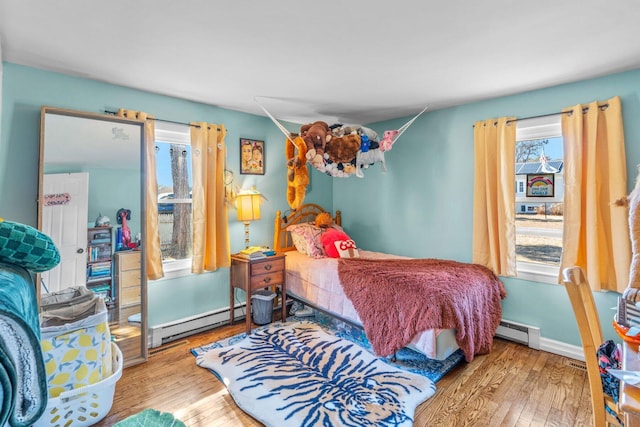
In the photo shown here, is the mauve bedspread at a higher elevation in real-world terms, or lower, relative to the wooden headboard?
lower

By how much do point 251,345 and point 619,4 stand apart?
3322mm

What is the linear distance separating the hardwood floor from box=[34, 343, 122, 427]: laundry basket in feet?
0.27

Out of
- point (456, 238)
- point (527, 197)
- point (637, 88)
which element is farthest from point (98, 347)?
point (637, 88)

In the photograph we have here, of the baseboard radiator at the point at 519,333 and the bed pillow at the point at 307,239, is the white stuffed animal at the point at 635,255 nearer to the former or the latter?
the baseboard radiator at the point at 519,333

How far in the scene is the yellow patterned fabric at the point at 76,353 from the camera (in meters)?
1.78

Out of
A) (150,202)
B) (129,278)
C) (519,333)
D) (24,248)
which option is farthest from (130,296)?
(519,333)

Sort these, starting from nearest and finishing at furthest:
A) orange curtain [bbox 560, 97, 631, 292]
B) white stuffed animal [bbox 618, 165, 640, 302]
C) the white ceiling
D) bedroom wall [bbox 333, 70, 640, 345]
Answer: white stuffed animal [bbox 618, 165, 640, 302], the white ceiling, orange curtain [bbox 560, 97, 631, 292], bedroom wall [bbox 333, 70, 640, 345]

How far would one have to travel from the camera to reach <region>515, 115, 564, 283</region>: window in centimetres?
280

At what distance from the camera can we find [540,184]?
2.90m

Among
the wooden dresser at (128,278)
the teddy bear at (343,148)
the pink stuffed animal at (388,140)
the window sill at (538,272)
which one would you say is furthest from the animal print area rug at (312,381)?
the pink stuffed animal at (388,140)

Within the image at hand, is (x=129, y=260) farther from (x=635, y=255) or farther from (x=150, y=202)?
(x=635, y=255)

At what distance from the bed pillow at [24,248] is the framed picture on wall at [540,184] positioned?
11.5ft

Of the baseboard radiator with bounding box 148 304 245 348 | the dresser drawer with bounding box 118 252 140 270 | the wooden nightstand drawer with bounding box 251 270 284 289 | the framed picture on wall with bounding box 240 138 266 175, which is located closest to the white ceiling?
the framed picture on wall with bounding box 240 138 266 175

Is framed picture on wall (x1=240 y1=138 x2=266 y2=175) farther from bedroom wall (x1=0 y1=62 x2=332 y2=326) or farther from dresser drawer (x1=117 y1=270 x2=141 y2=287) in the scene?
dresser drawer (x1=117 y1=270 x2=141 y2=287)
